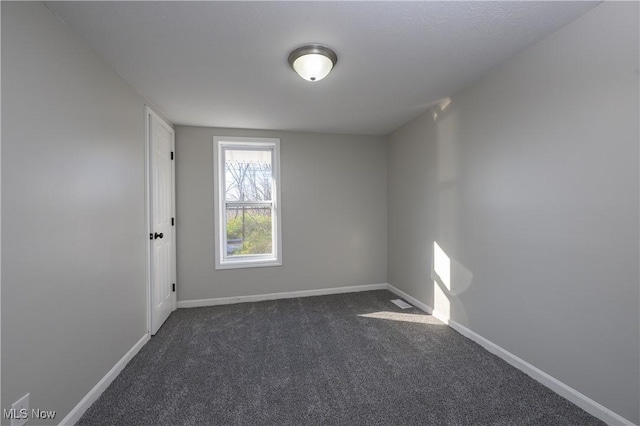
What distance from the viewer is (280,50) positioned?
74.0 inches

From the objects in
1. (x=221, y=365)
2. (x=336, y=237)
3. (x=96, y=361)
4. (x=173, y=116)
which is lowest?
(x=221, y=365)

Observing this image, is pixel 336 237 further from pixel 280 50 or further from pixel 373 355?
pixel 280 50

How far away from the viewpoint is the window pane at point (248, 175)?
3.75 metres

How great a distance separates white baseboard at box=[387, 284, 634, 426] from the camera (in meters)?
1.53

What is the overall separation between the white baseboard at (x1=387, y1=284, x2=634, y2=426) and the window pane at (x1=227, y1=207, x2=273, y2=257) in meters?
2.48

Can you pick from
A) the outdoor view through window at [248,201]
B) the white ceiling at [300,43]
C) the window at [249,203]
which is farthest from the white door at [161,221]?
the outdoor view through window at [248,201]

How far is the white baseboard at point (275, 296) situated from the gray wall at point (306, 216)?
0.19ft

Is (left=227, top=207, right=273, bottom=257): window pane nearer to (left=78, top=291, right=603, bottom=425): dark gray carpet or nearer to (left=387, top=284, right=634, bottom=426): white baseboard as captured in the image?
(left=78, top=291, right=603, bottom=425): dark gray carpet

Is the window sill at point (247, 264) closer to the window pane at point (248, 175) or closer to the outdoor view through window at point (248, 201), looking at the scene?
the outdoor view through window at point (248, 201)

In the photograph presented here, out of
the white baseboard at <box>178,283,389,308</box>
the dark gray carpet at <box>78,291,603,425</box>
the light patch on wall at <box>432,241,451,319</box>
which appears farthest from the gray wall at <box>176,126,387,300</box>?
the light patch on wall at <box>432,241,451,319</box>

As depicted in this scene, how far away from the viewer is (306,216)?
3.89 metres

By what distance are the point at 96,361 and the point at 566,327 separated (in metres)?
3.12

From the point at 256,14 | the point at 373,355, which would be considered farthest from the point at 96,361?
the point at 256,14

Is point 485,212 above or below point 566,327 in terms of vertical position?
above
